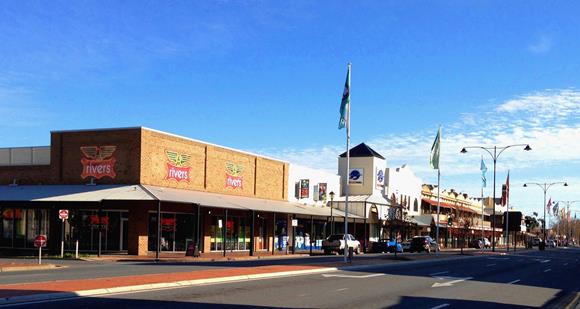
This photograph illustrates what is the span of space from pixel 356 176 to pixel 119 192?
3516 centimetres

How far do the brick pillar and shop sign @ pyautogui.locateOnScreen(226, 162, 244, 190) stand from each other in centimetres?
897

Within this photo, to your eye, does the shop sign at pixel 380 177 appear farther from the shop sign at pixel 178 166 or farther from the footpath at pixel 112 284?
the footpath at pixel 112 284

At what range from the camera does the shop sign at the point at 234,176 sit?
147 ft

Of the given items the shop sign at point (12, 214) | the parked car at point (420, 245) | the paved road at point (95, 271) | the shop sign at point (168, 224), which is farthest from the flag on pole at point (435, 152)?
Answer: the shop sign at point (12, 214)

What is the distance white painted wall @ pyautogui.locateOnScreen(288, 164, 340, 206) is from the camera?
178 feet

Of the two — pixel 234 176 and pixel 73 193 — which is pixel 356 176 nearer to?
pixel 234 176

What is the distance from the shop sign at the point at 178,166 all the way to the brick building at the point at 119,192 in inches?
2.4

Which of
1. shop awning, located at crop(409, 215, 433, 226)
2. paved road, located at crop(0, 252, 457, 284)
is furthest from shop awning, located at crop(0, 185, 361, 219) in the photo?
shop awning, located at crop(409, 215, 433, 226)

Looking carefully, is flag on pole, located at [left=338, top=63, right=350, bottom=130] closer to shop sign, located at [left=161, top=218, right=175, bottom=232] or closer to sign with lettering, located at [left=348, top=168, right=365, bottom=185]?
shop sign, located at [left=161, top=218, right=175, bottom=232]

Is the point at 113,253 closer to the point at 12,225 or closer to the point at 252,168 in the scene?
the point at 12,225

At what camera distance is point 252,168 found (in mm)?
48344

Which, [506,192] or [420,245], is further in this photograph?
[506,192]

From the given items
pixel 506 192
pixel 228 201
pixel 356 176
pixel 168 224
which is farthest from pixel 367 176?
pixel 168 224

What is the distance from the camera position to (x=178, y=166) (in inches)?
1569
